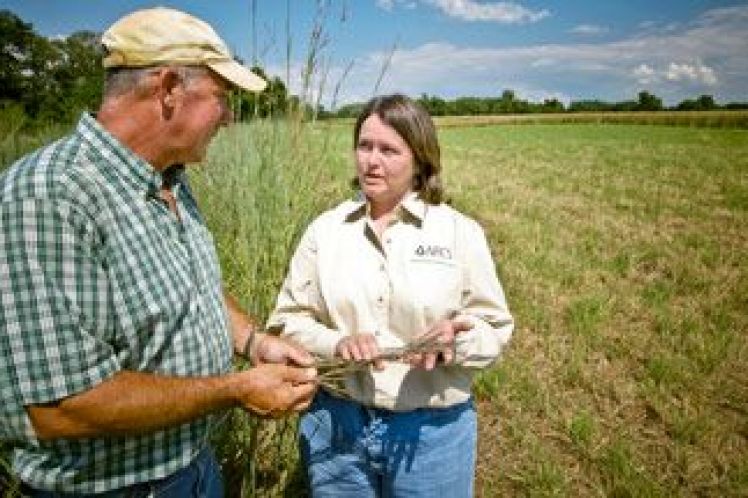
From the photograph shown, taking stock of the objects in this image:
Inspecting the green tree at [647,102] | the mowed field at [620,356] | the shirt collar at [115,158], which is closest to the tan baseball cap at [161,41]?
the shirt collar at [115,158]

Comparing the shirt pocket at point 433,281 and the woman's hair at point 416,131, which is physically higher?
the woman's hair at point 416,131

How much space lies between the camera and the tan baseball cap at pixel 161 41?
5.96 ft

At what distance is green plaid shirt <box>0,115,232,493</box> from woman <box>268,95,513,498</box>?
0.50 meters

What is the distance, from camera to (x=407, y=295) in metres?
2.35

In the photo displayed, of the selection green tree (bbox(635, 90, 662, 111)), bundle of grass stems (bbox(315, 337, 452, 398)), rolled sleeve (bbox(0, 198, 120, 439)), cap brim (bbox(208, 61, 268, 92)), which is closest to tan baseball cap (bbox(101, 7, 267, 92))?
cap brim (bbox(208, 61, 268, 92))

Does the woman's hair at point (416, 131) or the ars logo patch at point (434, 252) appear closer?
the ars logo patch at point (434, 252)

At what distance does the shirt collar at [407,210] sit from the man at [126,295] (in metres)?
0.58

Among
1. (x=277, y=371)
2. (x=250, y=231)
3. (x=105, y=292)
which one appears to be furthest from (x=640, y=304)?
(x=105, y=292)

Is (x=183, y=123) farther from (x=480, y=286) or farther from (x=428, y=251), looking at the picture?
(x=480, y=286)

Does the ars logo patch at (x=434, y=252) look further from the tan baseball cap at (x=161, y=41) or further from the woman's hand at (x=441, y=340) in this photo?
the tan baseball cap at (x=161, y=41)

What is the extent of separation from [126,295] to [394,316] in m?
0.98

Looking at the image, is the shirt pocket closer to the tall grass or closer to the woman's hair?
the woman's hair

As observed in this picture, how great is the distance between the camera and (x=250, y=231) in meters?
3.51

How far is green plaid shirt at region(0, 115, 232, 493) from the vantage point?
149 centimetres
